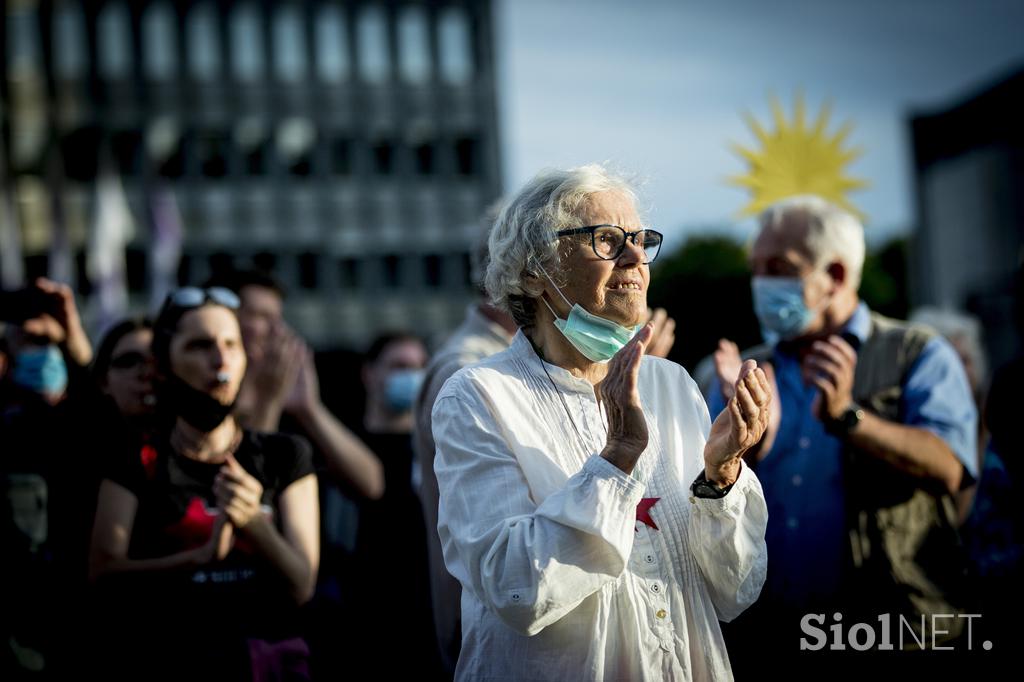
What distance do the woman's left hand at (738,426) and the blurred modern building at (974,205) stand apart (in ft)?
78.8

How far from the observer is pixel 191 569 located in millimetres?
→ 3902

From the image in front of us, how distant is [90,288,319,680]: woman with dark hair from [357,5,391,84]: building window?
4440cm

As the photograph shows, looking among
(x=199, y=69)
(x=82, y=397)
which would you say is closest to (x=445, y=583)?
(x=82, y=397)

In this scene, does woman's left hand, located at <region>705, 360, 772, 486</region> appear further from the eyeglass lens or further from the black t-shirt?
the black t-shirt

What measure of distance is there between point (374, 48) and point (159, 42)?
8.25 meters

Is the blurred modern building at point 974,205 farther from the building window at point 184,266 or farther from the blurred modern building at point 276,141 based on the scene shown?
the building window at point 184,266

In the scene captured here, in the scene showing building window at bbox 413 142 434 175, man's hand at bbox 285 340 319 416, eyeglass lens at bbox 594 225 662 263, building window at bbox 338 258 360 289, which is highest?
building window at bbox 413 142 434 175

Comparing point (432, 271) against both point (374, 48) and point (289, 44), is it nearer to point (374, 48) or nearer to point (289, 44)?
point (374, 48)

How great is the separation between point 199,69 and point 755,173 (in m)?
43.4

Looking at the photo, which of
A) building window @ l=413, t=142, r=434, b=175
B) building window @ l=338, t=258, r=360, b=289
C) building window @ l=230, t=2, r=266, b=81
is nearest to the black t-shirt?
building window @ l=338, t=258, r=360, b=289

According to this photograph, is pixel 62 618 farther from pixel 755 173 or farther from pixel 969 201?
pixel 969 201

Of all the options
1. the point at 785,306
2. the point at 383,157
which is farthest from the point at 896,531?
the point at 383,157

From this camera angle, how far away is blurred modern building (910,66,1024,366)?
26.9 meters

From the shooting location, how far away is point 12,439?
502 cm
